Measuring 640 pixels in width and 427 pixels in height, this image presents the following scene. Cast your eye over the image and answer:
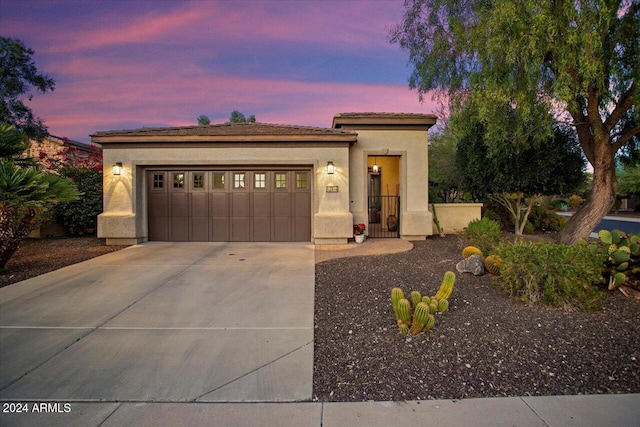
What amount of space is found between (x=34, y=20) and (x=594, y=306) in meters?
16.3

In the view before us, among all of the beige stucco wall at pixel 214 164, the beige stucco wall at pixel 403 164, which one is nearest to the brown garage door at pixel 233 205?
the beige stucco wall at pixel 214 164

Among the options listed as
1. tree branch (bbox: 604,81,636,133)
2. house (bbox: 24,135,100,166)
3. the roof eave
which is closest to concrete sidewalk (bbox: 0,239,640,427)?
the roof eave

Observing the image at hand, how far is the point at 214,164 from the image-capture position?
460 inches

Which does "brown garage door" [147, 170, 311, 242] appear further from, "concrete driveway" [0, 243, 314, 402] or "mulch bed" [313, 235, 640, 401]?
"mulch bed" [313, 235, 640, 401]

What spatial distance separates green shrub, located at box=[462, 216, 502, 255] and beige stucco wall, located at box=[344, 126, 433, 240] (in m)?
2.83

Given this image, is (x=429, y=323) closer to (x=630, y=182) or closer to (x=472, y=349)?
(x=472, y=349)

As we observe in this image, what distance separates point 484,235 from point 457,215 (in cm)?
497

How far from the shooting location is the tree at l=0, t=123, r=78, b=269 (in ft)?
23.2

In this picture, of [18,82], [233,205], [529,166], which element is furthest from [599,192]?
[18,82]

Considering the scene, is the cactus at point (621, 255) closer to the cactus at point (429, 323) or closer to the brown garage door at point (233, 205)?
the cactus at point (429, 323)

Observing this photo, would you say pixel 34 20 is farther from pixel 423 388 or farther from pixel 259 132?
pixel 423 388

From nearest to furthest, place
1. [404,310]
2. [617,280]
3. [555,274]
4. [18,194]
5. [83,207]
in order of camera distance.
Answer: [404,310] → [555,274] → [617,280] → [18,194] → [83,207]

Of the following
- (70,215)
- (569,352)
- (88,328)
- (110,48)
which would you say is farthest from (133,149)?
(569,352)

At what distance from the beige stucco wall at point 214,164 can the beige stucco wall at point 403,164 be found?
787 mm
